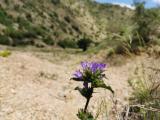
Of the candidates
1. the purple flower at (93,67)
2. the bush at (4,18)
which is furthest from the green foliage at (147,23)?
the bush at (4,18)

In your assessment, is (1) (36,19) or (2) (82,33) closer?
(1) (36,19)

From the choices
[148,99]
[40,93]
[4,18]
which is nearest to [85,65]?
[148,99]

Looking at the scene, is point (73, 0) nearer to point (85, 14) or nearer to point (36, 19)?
point (85, 14)

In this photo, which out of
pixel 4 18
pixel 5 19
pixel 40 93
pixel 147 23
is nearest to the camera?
pixel 40 93


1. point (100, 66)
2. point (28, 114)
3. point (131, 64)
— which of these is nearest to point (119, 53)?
point (131, 64)

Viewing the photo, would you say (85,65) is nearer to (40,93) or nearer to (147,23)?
(40,93)

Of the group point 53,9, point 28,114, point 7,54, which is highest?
point 53,9

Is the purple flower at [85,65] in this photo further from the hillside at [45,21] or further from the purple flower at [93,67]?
the hillside at [45,21]

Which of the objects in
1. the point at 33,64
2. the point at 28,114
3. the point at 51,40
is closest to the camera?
the point at 28,114
